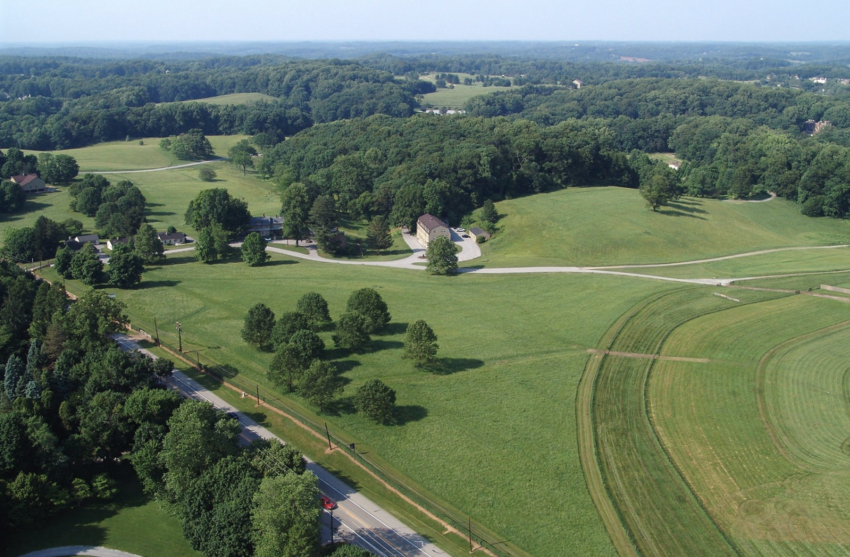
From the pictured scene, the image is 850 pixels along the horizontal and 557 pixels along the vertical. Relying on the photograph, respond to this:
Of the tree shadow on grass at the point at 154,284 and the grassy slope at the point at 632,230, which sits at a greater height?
the grassy slope at the point at 632,230

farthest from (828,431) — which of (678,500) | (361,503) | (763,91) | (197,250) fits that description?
(763,91)

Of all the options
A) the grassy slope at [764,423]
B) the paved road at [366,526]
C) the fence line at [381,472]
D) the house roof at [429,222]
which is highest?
the house roof at [429,222]

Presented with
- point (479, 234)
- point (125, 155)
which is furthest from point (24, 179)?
point (479, 234)

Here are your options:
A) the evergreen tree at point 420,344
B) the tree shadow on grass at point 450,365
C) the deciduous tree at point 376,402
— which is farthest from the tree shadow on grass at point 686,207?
the deciduous tree at point 376,402

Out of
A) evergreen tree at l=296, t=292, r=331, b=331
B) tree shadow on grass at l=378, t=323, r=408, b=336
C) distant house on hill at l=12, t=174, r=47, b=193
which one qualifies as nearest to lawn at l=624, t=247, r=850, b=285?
tree shadow on grass at l=378, t=323, r=408, b=336

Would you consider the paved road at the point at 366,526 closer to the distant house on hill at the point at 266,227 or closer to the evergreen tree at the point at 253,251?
the evergreen tree at the point at 253,251

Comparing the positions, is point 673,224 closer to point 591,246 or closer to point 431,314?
point 591,246
